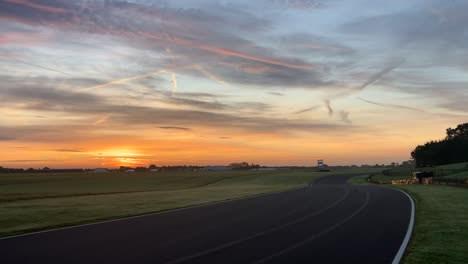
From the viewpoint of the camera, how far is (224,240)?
12.7m

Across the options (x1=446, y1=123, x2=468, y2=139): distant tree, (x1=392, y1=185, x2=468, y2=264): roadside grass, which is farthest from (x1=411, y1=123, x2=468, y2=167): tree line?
(x1=392, y1=185, x2=468, y2=264): roadside grass

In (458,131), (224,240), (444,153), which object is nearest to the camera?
(224,240)

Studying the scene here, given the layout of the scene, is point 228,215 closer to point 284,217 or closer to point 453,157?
point 284,217

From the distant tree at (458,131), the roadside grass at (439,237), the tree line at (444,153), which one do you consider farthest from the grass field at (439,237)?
the distant tree at (458,131)

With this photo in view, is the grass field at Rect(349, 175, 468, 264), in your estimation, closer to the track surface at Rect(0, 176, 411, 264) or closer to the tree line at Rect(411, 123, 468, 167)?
the track surface at Rect(0, 176, 411, 264)

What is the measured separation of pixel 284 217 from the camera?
18.7m

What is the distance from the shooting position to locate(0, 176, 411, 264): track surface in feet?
34.1

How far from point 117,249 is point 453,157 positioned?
111 metres

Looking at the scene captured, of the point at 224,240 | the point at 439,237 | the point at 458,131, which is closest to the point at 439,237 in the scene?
the point at 439,237

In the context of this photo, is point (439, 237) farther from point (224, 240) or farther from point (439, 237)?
point (224, 240)

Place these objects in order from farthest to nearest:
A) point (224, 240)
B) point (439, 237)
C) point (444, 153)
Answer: point (444, 153), point (439, 237), point (224, 240)

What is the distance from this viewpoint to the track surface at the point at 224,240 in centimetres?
1039

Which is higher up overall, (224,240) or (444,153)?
(444,153)

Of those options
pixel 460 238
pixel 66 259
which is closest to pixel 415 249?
pixel 460 238
